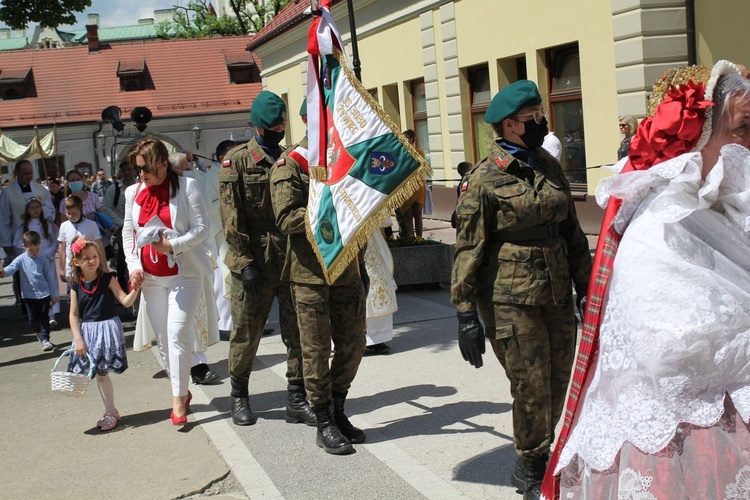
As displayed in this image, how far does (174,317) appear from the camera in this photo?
6422 mm

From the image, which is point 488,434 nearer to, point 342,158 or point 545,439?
point 545,439

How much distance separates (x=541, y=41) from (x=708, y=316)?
524 inches

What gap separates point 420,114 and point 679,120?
18888 millimetres

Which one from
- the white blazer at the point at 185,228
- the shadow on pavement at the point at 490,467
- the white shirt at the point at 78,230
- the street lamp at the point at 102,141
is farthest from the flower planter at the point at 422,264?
the street lamp at the point at 102,141

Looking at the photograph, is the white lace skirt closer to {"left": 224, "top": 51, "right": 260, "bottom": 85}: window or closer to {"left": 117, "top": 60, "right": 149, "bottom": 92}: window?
{"left": 224, "top": 51, "right": 260, "bottom": 85}: window

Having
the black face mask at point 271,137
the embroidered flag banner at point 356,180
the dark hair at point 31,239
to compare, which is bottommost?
the dark hair at point 31,239

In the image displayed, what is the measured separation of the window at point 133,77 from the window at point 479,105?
112ft

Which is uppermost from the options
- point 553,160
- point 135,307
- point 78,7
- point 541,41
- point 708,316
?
point 78,7

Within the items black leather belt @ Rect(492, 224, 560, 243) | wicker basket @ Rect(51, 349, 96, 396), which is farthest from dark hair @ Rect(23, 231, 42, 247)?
black leather belt @ Rect(492, 224, 560, 243)

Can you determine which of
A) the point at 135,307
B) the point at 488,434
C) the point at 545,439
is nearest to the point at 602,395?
the point at 545,439

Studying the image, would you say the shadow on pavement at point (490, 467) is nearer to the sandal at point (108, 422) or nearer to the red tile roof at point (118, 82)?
the sandal at point (108, 422)

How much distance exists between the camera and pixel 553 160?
4.62 metres

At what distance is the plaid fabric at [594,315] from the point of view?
3.52 meters

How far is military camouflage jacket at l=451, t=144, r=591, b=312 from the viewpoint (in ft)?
14.2
